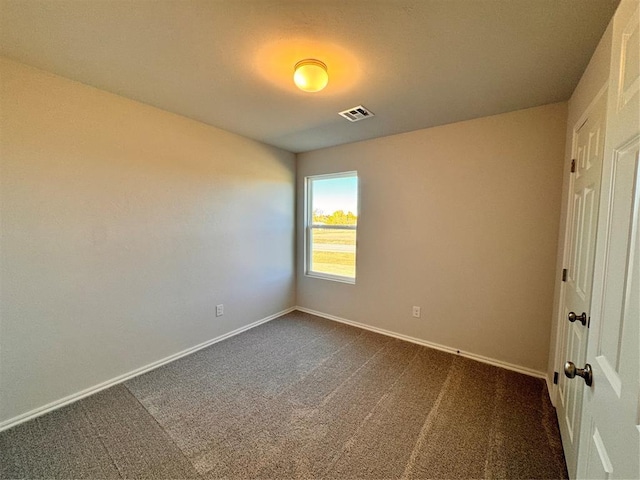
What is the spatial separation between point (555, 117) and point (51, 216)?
13.0 ft

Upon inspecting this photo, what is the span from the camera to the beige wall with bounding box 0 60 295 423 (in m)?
1.69

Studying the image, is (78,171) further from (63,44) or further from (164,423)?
(164,423)

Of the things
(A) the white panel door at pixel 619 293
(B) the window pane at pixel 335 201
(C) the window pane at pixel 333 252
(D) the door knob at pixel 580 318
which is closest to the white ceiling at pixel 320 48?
(A) the white panel door at pixel 619 293

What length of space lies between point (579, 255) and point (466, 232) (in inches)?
41.1

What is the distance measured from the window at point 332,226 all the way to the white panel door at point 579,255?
2.02 meters

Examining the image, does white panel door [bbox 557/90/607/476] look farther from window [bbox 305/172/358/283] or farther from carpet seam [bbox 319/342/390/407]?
window [bbox 305/172/358/283]

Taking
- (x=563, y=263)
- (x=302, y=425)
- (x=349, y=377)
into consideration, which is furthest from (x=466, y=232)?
(x=302, y=425)

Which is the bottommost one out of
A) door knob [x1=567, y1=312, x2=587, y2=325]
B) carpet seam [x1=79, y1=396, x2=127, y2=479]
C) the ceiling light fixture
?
carpet seam [x1=79, y1=396, x2=127, y2=479]

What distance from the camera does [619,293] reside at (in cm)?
68

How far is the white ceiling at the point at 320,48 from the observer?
1236mm

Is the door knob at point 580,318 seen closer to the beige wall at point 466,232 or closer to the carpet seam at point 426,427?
the beige wall at point 466,232

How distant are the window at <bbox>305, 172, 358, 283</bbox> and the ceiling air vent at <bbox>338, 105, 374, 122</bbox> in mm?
880

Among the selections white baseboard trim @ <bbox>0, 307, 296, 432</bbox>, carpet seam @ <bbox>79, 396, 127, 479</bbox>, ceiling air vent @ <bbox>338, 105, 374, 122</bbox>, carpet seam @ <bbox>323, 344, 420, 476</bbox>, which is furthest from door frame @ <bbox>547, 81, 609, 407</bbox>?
white baseboard trim @ <bbox>0, 307, 296, 432</bbox>

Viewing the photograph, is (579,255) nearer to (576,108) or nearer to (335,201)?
(576,108)
